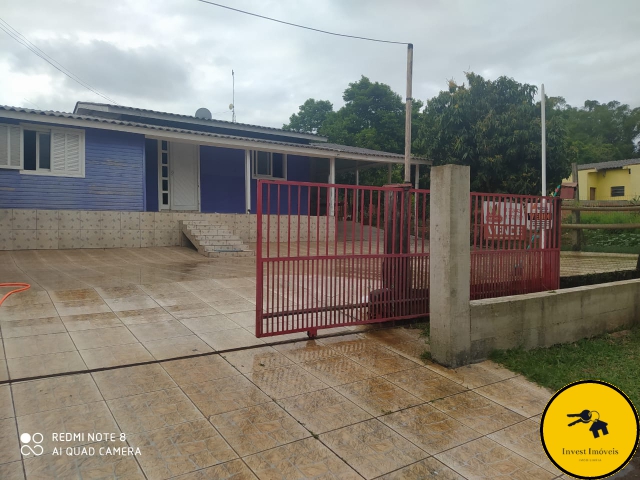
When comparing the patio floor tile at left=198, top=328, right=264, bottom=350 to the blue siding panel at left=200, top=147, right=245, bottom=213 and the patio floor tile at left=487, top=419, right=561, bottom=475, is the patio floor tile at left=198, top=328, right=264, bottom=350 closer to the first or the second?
the patio floor tile at left=487, top=419, right=561, bottom=475

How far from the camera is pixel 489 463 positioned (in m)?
2.84

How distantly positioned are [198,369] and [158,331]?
3.96 ft

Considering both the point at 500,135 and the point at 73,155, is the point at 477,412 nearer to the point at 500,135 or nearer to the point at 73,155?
the point at 73,155

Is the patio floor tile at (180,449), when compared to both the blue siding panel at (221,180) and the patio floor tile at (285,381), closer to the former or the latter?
the patio floor tile at (285,381)

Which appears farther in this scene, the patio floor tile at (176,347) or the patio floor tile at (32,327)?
the patio floor tile at (32,327)

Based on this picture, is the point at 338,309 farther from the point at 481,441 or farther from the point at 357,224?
the point at 481,441

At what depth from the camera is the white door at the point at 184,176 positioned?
14.8 metres

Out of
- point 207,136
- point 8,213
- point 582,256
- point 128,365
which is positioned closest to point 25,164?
point 8,213

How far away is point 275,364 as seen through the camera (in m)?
4.30

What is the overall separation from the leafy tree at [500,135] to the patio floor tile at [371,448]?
15678mm

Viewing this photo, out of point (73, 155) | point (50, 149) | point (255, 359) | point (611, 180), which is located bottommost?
point (255, 359)

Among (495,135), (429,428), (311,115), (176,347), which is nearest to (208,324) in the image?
(176,347)

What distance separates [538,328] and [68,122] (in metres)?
11.6

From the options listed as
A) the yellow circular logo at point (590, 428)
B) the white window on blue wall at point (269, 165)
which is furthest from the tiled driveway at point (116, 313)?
the white window on blue wall at point (269, 165)
